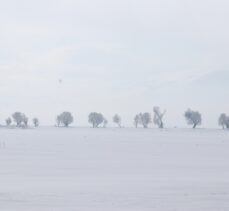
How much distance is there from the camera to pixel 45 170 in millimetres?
23500

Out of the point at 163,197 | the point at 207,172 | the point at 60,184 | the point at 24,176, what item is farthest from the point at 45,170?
the point at 163,197

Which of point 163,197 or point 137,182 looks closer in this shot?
point 163,197

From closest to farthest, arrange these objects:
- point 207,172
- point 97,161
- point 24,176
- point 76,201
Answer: point 76,201
point 24,176
point 207,172
point 97,161

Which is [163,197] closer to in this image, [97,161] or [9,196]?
[9,196]

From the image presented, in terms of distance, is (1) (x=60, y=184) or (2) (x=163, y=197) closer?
(2) (x=163, y=197)

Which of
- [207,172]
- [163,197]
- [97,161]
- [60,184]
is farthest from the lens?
[97,161]

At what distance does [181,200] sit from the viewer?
15039 millimetres

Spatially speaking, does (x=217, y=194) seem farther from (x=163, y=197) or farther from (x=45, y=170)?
(x=45, y=170)

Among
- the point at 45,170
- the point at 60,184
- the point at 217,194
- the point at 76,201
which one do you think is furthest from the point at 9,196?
the point at 45,170

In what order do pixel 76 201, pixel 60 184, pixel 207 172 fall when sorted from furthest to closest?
pixel 207 172, pixel 60 184, pixel 76 201

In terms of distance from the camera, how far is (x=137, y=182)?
19312mm

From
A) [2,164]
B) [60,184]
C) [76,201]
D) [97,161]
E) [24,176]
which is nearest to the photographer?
[76,201]

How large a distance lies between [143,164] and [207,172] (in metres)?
4.34

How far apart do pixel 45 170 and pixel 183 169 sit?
5836 mm
